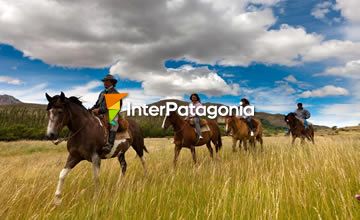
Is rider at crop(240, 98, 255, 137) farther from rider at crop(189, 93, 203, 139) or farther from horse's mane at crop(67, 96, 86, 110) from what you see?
horse's mane at crop(67, 96, 86, 110)

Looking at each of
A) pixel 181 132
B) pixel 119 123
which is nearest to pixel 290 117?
pixel 181 132

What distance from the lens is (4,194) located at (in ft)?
16.2

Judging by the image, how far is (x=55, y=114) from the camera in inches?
234

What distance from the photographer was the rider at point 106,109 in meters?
7.36

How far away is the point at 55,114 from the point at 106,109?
178 cm

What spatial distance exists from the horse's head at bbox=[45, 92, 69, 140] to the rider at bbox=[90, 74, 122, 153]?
1259mm

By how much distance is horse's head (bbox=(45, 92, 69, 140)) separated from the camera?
5770 mm

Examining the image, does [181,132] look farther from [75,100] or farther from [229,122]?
[75,100]

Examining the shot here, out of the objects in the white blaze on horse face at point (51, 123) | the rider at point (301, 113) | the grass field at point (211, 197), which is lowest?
the grass field at point (211, 197)

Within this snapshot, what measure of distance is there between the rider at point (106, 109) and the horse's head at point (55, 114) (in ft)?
4.13

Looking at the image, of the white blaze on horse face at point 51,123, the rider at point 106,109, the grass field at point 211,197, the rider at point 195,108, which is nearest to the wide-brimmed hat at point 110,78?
the rider at point 106,109

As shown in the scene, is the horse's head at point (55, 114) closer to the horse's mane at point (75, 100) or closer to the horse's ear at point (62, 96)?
the horse's ear at point (62, 96)

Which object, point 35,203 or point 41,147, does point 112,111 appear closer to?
point 35,203

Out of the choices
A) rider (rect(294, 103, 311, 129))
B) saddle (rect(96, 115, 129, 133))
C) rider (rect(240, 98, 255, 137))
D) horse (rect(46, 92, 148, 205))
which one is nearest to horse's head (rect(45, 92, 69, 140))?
horse (rect(46, 92, 148, 205))
